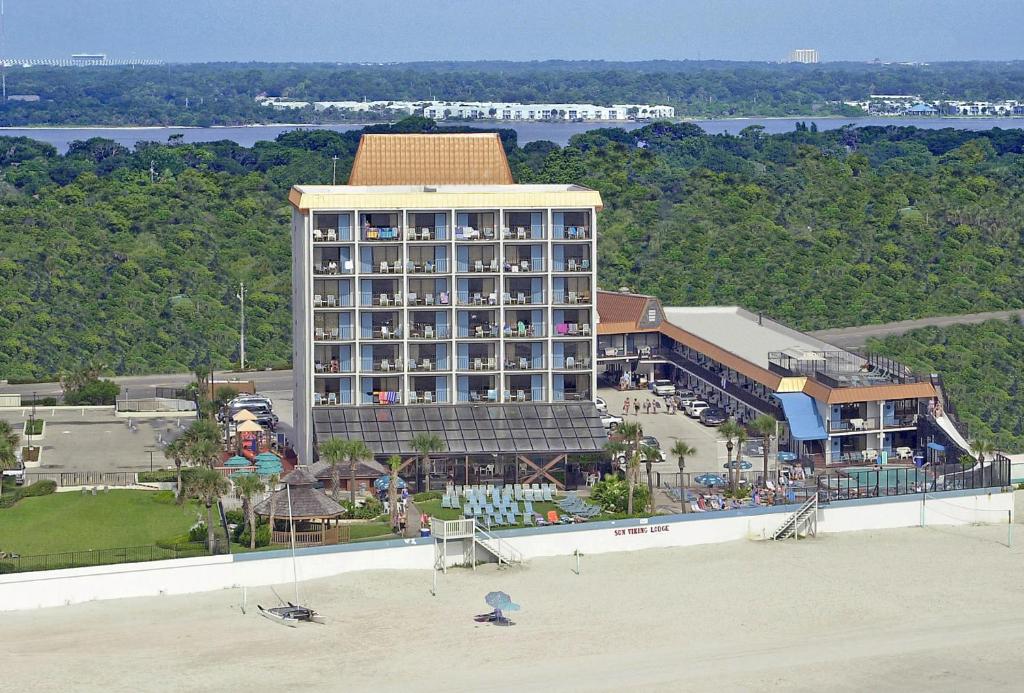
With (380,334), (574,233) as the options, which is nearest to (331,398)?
(380,334)

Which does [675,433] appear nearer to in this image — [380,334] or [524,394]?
[524,394]

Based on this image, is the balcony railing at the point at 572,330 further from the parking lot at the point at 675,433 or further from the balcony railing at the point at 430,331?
the parking lot at the point at 675,433

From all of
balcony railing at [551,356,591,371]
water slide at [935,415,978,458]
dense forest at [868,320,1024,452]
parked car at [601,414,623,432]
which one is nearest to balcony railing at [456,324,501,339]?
balcony railing at [551,356,591,371]

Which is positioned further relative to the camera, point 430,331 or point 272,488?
point 430,331

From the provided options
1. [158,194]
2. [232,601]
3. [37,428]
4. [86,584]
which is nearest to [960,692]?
[232,601]

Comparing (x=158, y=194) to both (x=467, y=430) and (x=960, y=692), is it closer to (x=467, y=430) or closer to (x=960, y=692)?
(x=467, y=430)

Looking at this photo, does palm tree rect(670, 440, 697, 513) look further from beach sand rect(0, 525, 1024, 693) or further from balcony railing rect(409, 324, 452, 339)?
balcony railing rect(409, 324, 452, 339)
